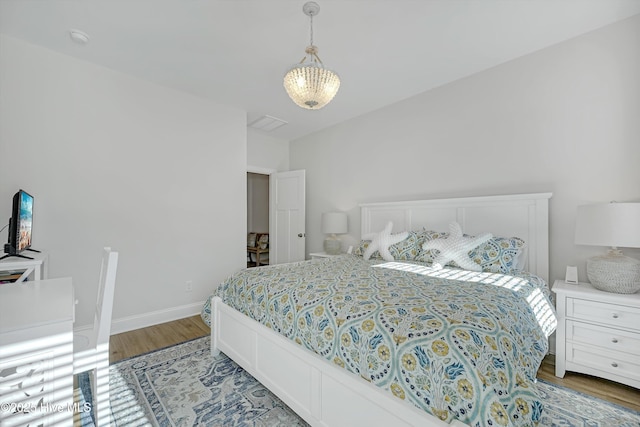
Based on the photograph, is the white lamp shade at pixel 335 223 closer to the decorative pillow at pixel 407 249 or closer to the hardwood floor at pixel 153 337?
the decorative pillow at pixel 407 249

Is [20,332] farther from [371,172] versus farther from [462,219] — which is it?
[371,172]

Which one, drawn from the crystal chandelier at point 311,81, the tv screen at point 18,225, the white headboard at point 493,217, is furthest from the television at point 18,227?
the white headboard at point 493,217

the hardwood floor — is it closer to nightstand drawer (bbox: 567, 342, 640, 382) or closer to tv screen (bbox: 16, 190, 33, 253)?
tv screen (bbox: 16, 190, 33, 253)

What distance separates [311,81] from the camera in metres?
1.94

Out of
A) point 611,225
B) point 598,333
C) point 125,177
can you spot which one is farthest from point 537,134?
point 125,177

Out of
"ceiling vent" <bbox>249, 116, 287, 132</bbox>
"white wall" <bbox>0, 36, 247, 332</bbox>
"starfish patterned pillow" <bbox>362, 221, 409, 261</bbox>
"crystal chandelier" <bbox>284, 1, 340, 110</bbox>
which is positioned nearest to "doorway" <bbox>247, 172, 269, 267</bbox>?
"ceiling vent" <bbox>249, 116, 287, 132</bbox>

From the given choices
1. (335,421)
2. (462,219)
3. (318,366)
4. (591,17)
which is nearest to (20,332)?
(318,366)

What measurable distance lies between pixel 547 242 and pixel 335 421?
7.48 feet

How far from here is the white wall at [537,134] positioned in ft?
6.98

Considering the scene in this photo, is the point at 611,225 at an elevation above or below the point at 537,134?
below

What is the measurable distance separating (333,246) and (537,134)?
262cm

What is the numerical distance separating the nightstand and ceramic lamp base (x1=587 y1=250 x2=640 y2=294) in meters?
0.05

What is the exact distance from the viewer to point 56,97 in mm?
2514

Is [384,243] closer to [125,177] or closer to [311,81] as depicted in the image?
[311,81]
